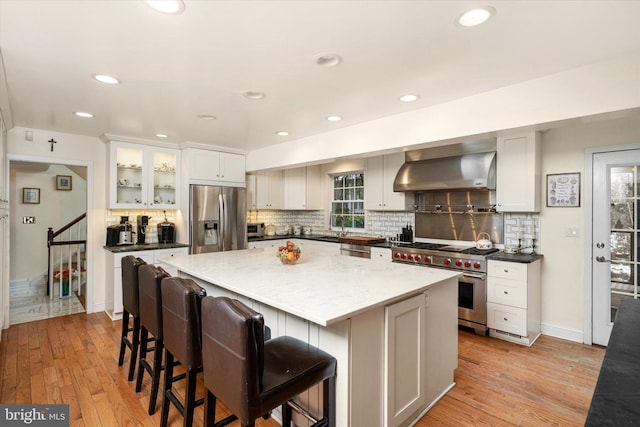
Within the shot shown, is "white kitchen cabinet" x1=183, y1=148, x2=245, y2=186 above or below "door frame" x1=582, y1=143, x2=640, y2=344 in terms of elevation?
above

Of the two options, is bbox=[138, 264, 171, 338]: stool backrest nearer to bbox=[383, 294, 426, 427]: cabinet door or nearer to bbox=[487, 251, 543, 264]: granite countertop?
bbox=[383, 294, 426, 427]: cabinet door

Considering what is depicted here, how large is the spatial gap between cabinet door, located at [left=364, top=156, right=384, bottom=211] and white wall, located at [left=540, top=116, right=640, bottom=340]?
6.77 feet

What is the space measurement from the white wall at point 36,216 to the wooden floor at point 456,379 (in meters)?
2.48

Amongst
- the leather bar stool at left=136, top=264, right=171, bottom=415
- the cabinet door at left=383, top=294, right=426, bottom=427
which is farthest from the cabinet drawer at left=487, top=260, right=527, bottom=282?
the leather bar stool at left=136, top=264, right=171, bottom=415

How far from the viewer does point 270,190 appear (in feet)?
19.6

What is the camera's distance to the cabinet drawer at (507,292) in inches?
132

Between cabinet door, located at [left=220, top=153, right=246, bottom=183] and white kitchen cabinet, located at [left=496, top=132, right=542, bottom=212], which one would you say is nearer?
white kitchen cabinet, located at [left=496, top=132, right=542, bottom=212]

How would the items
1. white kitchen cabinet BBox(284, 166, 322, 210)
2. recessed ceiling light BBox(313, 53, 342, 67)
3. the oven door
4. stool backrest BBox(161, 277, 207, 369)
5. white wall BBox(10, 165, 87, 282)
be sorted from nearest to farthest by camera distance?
stool backrest BBox(161, 277, 207, 369)
recessed ceiling light BBox(313, 53, 342, 67)
the oven door
white wall BBox(10, 165, 87, 282)
white kitchen cabinet BBox(284, 166, 322, 210)

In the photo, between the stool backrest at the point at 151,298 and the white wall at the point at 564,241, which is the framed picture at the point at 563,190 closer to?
the white wall at the point at 564,241

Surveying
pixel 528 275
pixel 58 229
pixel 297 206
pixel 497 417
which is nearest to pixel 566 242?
pixel 528 275

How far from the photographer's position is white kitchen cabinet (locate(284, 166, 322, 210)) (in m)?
6.07

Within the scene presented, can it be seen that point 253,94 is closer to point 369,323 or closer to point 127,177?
point 369,323

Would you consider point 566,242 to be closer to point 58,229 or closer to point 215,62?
point 215,62

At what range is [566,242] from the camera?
350 centimetres
